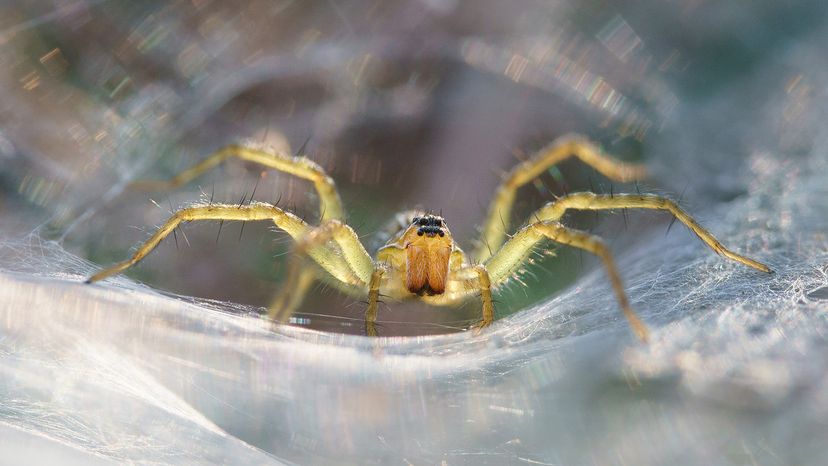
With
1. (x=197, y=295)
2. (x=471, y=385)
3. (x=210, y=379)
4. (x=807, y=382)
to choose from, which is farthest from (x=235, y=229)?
(x=807, y=382)

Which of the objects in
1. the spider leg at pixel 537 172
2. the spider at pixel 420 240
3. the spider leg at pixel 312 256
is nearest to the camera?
the spider leg at pixel 312 256

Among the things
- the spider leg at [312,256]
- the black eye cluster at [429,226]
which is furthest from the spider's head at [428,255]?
the spider leg at [312,256]

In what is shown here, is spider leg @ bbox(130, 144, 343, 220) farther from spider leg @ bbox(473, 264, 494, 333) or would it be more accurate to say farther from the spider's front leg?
spider leg @ bbox(473, 264, 494, 333)

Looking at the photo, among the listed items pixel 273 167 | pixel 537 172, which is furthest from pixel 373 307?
pixel 537 172

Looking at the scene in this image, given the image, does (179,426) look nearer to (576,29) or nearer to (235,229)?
(235,229)

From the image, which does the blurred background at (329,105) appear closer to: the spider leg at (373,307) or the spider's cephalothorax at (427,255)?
the spider's cephalothorax at (427,255)

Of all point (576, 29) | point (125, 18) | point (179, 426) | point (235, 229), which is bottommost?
point (179, 426)
